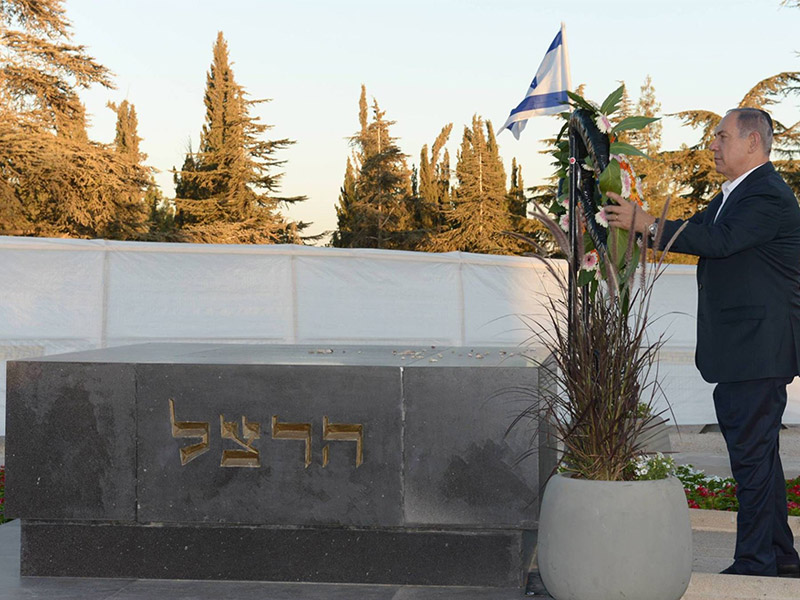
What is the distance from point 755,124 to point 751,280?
707 millimetres

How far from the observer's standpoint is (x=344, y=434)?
14.7 feet

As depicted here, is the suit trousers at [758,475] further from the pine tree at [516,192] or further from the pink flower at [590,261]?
the pine tree at [516,192]

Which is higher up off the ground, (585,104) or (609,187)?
(585,104)

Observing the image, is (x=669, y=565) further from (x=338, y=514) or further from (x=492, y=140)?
(x=492, y=140)

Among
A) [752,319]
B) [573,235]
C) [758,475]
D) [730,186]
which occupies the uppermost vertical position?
[730,186]

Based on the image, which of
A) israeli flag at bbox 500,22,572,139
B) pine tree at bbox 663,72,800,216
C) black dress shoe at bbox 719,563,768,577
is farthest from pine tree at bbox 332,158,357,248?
black dress shoe at bbox 719,563,768,577

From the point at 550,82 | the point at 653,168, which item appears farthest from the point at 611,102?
the point at 653,168

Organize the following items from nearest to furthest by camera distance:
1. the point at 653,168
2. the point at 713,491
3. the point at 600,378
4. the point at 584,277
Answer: the point at 600,378 → the point at 584,277 → the point at 713,491 → the point at 653,168

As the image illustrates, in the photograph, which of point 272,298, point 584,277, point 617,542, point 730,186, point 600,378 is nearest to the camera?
point 617,542

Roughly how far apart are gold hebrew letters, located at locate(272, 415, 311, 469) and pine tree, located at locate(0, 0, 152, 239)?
28995 millimetres

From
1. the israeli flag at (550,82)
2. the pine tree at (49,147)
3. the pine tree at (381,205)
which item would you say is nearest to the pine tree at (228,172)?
the pine tree at (381,205)

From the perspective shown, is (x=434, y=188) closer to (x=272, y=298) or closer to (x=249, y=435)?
(x=272, y=298)

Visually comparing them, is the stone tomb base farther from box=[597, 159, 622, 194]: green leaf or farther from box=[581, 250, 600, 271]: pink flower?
box=[597, 159, 622, 194]: green leaf

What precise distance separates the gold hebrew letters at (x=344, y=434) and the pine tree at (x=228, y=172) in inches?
1708
